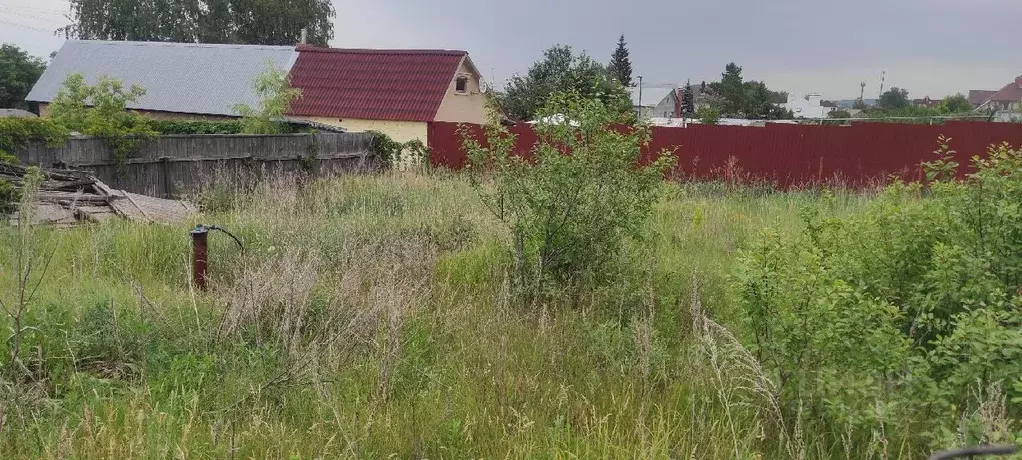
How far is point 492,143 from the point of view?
20.0ft

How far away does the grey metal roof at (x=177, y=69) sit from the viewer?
2617 cm

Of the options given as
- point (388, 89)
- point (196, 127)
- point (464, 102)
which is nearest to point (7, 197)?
point (196, 127)

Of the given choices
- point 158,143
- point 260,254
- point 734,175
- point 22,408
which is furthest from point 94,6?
point 22,408

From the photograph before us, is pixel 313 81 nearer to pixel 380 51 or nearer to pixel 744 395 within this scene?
pixel 380 51

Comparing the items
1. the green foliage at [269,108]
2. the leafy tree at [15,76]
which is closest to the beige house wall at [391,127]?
the green foliage at [269,108]

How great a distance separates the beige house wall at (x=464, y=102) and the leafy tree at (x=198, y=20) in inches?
881

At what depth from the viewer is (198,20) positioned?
1732 inches

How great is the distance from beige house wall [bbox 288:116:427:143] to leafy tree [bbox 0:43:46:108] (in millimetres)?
30985

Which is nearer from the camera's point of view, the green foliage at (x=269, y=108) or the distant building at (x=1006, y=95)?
the green foliage at (x=269, y=108)

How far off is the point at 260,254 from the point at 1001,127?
15.7 m

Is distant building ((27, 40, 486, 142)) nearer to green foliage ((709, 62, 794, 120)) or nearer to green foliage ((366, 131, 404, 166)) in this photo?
green foliage ((366, 131, 404, 166))

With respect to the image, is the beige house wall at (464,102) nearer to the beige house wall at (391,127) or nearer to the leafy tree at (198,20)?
the beige house wall at (391,127)

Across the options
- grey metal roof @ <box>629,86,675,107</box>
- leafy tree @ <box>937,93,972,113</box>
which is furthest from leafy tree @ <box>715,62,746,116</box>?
leafy tree @ <box>937,93,972,113</box>

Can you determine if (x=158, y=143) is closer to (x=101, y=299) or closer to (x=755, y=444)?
(x=101, y=299)
